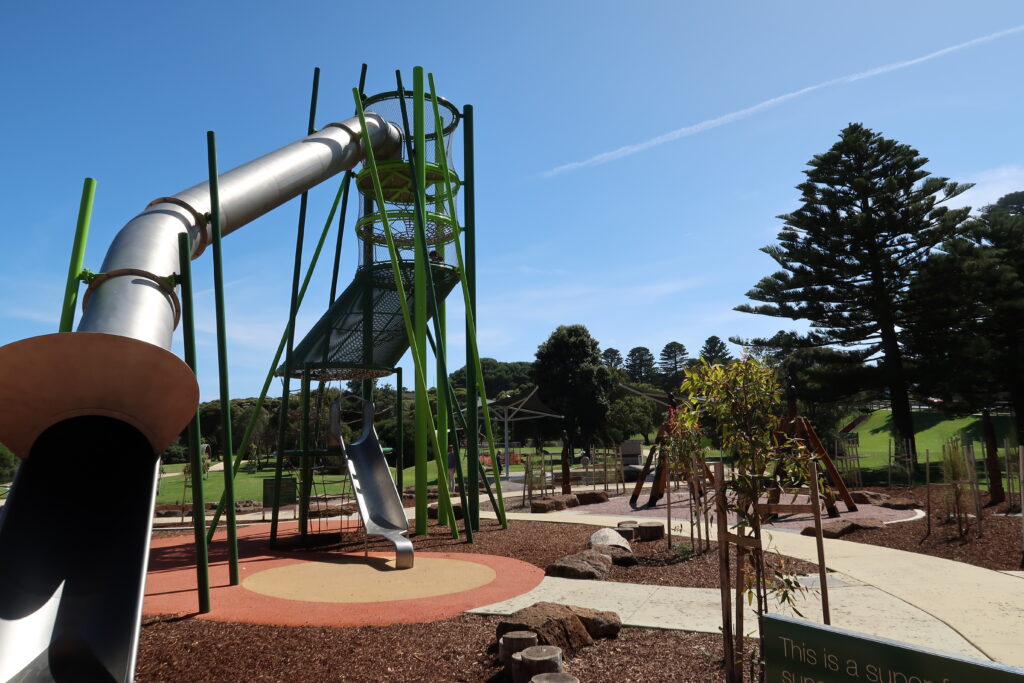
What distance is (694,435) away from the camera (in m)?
4.43

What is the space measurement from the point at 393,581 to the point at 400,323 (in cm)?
563

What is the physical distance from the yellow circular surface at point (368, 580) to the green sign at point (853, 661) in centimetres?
515

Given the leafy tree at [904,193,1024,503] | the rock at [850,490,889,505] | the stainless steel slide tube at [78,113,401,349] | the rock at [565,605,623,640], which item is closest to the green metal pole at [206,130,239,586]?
the stainless steel slide tube at [78,113,401,349]

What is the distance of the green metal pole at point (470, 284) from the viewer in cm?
1156

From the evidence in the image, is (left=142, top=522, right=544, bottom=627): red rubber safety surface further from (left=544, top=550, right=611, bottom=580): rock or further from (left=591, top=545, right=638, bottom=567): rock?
(left=591, top=545, right=638, bottom=567): rock

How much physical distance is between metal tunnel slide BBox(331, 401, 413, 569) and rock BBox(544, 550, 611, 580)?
2.43 m

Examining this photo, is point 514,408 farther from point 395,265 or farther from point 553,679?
point 553,679

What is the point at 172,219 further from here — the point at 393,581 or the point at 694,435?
the point at 694,435

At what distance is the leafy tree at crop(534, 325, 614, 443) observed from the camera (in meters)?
42.6

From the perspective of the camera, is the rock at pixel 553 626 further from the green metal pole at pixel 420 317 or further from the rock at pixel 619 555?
the green metal pole at pixel 420 317

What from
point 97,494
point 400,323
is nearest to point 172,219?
point 97,494

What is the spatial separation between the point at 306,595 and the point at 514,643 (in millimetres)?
3860

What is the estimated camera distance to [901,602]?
6.21m

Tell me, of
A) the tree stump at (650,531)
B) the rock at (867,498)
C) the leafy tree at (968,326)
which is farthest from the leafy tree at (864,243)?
the tree stump at (650,531)
